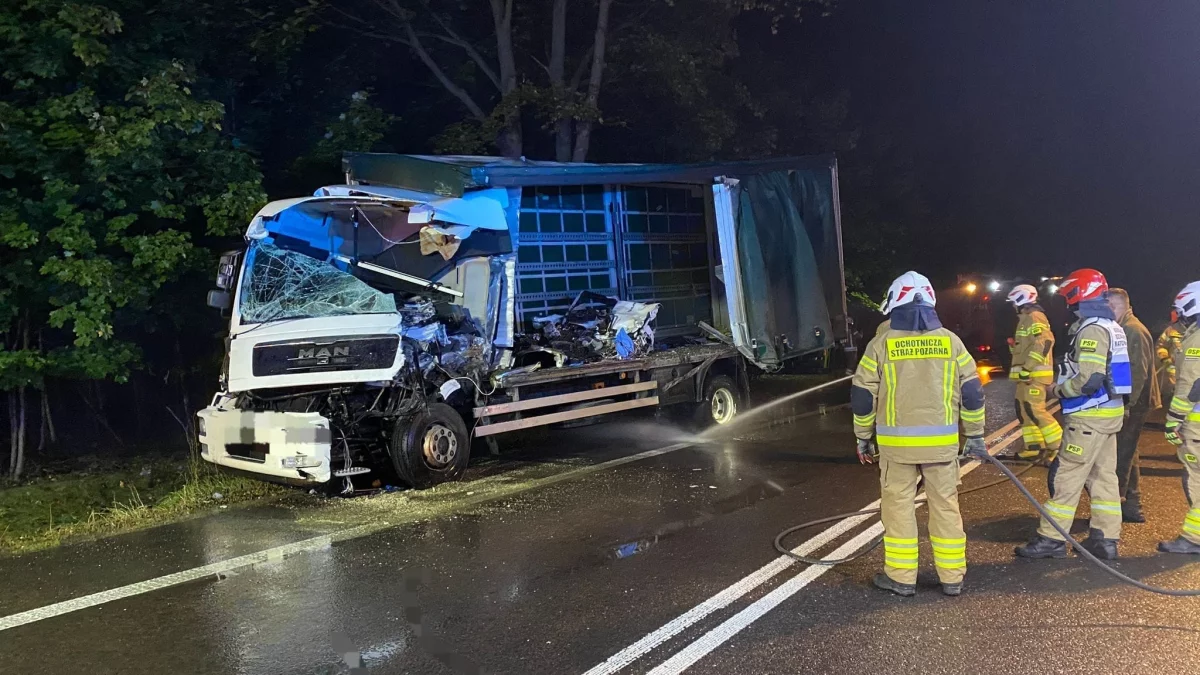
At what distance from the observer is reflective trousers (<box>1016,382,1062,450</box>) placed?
24.6ft

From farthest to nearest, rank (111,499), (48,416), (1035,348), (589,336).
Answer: (48,416) < (589,336) < (111,499) < (1035,348)

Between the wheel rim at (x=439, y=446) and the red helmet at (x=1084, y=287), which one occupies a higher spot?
the red helmet at (x=1084, y=287)

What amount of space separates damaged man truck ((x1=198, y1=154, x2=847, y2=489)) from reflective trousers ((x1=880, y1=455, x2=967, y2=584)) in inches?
156

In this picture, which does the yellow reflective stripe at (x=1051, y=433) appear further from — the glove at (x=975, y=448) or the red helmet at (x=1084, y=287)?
the glove at (x=975, y=448)

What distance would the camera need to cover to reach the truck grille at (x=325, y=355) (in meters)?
6.86

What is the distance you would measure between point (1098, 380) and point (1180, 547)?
3.88 ft

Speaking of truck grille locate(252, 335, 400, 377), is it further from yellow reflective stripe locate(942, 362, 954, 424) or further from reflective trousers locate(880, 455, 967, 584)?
yellow reflective stripe locate(942, 362, 954, 424)

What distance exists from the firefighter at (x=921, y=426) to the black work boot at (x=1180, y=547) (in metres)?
1.69

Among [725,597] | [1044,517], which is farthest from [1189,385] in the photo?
[725,597]

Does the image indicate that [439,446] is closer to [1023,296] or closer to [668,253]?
[668,253]

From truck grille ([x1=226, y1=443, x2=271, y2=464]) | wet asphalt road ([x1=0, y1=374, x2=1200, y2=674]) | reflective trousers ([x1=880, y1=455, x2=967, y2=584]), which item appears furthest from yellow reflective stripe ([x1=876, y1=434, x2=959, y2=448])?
truck grille ([x1=226, y1=443, x2=271, y2=464])

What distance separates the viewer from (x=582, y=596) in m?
4.71

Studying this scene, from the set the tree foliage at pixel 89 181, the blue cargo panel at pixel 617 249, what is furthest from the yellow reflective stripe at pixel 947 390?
the tree foliage at pixel 89 181

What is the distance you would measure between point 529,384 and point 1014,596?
4.67 metres
